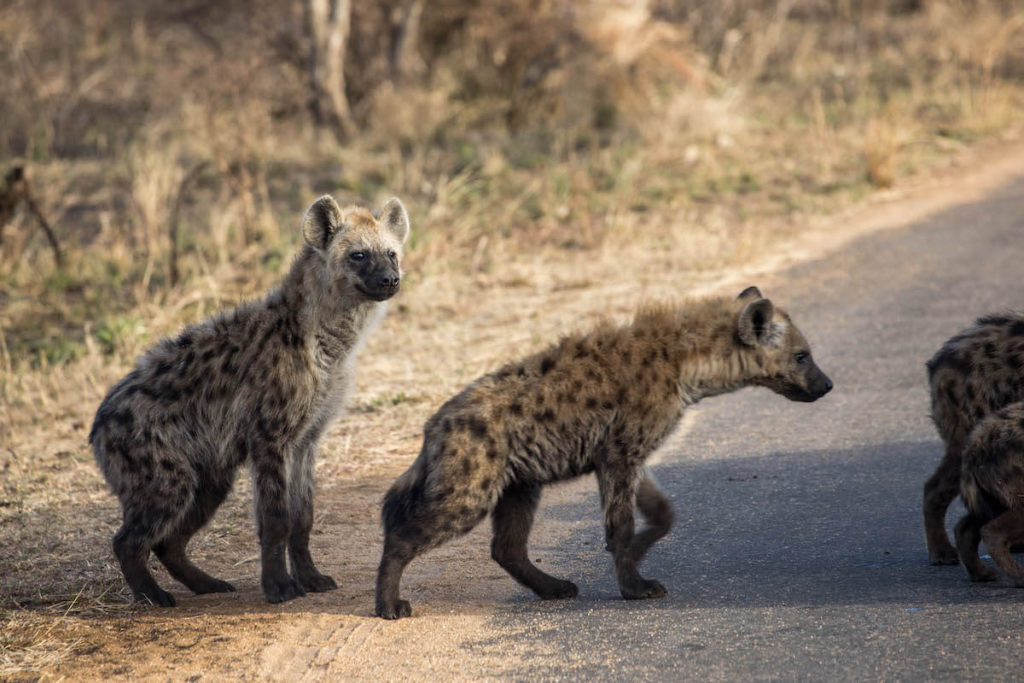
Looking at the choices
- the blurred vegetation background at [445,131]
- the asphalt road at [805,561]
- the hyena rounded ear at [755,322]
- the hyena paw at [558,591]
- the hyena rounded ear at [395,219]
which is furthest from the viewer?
the blurred vegetation background at [445,131]

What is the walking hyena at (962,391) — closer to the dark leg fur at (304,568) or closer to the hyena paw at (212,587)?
the dark leg fur at (304,568)

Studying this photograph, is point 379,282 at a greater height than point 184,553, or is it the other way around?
point 379,282

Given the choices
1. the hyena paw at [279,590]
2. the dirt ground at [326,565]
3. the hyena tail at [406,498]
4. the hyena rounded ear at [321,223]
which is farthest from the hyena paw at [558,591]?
the hyena rounded ear at [321,223]

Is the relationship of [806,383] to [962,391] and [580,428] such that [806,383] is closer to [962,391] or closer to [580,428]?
[962,391]

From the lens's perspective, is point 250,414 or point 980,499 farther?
point 250,414

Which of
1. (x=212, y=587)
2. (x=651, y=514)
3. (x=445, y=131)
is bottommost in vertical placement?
(x=212, y=587)

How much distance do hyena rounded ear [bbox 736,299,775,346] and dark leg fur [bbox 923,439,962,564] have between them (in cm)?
78

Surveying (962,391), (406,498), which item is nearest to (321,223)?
(406,498)

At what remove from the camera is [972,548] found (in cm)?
413

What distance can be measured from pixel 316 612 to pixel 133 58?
14.7m

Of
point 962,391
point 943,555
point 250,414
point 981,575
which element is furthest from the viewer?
point 250,414

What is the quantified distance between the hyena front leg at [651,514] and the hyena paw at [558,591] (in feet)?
0.85

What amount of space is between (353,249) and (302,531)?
44.2 inches

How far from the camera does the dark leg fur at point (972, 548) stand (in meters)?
4.12
